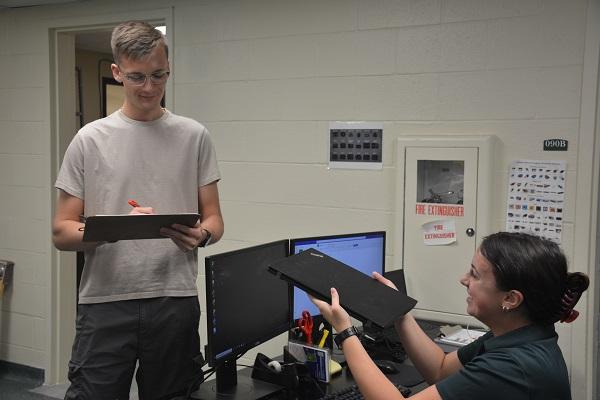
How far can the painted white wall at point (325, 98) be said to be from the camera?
266cm

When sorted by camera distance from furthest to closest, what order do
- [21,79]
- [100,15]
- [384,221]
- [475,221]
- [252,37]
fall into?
[21,79] < [100,15] < [252,37] < [384,221] < [475,221]

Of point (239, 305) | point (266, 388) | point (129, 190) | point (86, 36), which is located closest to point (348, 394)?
point (266, 388)

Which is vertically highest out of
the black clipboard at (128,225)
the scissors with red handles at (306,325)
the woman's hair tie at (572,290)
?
the black clipboard at (128,225)

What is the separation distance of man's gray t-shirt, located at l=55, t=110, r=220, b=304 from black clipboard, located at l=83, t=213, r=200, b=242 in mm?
160

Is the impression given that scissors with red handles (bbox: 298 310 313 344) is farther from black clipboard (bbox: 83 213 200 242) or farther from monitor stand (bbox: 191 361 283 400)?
black clipboard (bbox: 83 213 200 242)

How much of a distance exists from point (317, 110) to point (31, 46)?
6.64ft

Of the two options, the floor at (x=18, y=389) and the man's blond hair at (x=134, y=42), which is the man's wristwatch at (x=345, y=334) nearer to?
the man's blond hair at (x=134, y=42)

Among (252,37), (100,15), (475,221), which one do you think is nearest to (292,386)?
(475,221)

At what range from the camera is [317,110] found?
320 centimetres

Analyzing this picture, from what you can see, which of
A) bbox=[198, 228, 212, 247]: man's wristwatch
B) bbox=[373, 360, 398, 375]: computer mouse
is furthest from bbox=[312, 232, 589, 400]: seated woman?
bbox=[373, 360, 398, 375]: computer mouse

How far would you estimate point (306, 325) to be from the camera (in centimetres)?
224

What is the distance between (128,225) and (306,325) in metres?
0.77

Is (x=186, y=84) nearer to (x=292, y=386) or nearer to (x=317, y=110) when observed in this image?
(x=317, y=110)

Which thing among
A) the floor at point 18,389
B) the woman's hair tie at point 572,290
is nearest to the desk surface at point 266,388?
the woman's hair tie at point 572,290
